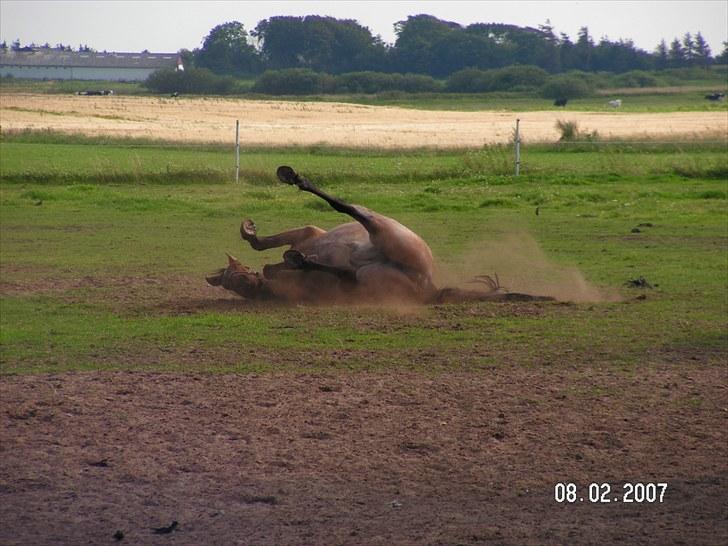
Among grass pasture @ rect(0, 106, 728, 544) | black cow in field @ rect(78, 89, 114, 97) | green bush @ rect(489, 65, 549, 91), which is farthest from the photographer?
green bush @ rect(489, 65, 549, 91)

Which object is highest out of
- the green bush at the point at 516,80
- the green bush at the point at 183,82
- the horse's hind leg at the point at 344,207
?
the green bush at the point at 516,80

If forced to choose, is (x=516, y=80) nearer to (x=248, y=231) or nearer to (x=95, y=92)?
(x=95, y=92)

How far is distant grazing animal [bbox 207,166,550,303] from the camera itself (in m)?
10.5

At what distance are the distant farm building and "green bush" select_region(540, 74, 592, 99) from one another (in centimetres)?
3381

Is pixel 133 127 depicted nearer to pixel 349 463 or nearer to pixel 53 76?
pixel 53 76

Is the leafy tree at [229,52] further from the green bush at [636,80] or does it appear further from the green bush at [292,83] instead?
the green bush at [636,80]

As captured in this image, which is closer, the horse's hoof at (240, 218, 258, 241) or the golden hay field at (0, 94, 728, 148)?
the horse's hoof at (240, 218, 258, 241)

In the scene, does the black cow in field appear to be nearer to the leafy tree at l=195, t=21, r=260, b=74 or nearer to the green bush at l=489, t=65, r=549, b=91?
the leafy tree at l=195, t=21, r=260, b=74

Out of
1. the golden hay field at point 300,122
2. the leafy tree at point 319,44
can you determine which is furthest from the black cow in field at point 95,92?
the leafy tree at point 319,44

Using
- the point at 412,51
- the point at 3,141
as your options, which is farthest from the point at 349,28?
the point at 3,141

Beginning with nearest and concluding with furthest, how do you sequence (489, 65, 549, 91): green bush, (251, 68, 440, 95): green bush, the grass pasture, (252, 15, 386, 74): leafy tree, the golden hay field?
the grass pasture < the golden hay field < (251, 68, 440, 95): green bush < (252, 15, 386, 74): leafy tree < (489, 65, 549, 91): green bush

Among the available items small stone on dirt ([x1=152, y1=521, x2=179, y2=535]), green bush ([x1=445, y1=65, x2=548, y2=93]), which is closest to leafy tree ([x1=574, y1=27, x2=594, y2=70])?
green bush ([x1=445, y1=65, x2=548, y2=93])

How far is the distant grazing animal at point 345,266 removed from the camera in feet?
34.5

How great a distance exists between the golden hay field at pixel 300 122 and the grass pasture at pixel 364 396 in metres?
24.9
